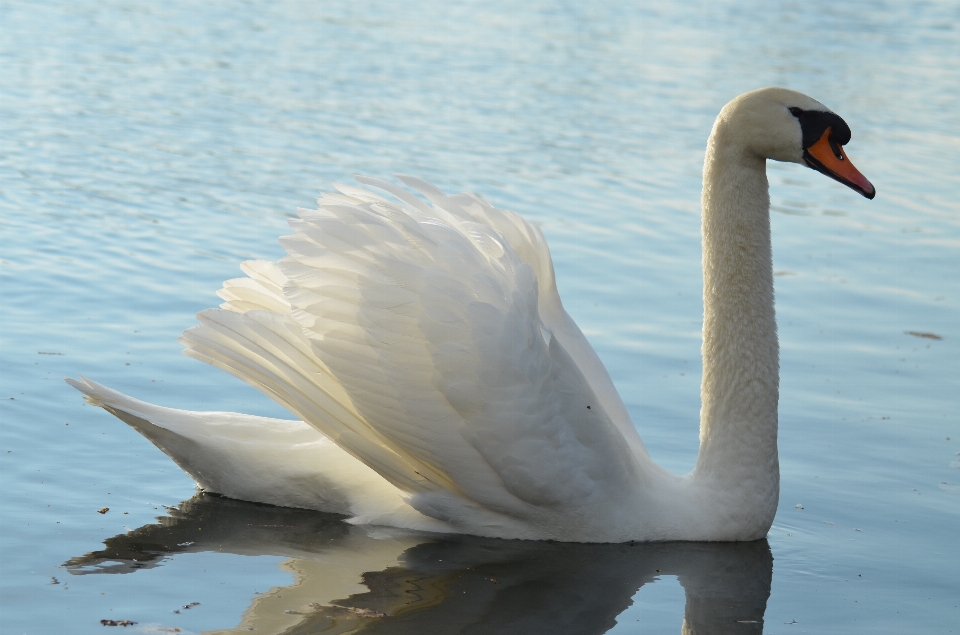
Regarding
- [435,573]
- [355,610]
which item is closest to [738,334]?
[435,573]

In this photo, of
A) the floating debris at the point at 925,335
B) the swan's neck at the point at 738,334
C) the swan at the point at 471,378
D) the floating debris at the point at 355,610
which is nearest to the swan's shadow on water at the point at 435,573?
the floating debris at the point at 355,610

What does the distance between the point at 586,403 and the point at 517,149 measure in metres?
8.63

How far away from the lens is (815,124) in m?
6.12

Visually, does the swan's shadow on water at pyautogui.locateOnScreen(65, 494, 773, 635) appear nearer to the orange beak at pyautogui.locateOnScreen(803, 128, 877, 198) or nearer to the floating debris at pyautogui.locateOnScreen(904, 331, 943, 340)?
the orange beak at pyautogui.locateOnScreen(803, 128, 877, 198)

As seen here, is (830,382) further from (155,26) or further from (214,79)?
(155,26)

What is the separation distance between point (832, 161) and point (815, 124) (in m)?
0.18

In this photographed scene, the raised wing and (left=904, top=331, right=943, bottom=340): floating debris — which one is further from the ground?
the raised wing

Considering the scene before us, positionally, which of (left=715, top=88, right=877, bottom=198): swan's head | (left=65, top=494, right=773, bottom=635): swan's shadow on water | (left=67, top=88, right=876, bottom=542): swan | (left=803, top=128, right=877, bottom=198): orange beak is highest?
(left=715, top=88, right=877, bottom=198): swan's head

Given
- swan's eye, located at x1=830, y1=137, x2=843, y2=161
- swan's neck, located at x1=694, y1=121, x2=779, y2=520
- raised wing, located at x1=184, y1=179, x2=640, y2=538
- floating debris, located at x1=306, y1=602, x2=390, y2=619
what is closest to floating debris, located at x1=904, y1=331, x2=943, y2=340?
swan's neck, located at x1=694, y1=121, x2=779, y2=520

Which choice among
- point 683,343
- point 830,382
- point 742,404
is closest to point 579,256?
point 683,343

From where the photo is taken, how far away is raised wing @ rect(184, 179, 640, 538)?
549 cm

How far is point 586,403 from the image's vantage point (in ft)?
18.7

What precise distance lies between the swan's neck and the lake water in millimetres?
380

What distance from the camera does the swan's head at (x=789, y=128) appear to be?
6098mm
